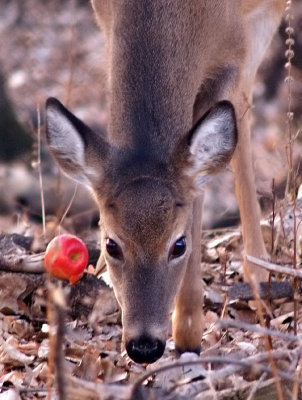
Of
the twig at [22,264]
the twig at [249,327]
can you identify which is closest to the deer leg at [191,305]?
the twig at [22,264]

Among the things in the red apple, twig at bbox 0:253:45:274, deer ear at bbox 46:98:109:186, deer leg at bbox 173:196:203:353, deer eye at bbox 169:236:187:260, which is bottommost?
deer leg at bbox 173:196:203:353

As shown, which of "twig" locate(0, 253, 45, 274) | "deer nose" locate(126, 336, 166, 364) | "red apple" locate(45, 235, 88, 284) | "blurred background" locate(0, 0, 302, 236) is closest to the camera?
"deer nose" locate(126, 336, 166, 364)

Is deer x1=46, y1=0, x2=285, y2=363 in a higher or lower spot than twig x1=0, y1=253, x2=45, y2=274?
higher

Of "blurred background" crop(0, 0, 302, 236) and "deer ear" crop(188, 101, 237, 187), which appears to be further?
"blurred background" crop(0, 0, 302, 236)

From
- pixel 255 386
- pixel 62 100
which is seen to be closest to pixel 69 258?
pixel 255 386

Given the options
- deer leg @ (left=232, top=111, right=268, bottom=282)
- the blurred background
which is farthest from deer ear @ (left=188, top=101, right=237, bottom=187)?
deer leg @ (left=232, top=111, right=268, bottom=282)

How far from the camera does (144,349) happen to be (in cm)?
523

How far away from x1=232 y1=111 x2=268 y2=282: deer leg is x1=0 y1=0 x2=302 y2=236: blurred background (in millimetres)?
240

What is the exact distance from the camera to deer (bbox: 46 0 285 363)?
5.58 metres

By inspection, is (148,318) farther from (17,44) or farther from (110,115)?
(17,44)

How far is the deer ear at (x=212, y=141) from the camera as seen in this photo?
5.78 metres

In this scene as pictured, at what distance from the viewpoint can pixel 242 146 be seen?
26.6 feet

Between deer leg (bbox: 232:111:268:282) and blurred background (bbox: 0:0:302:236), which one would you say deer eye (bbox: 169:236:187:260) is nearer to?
blurred background (bbox: 0:0:302:236)

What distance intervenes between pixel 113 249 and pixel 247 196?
243cm
